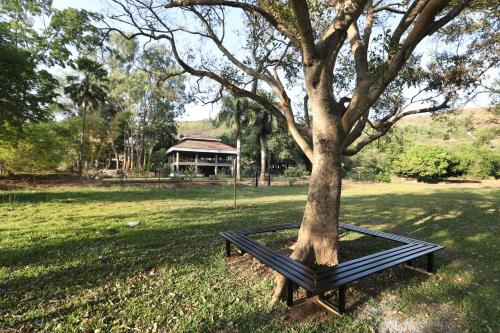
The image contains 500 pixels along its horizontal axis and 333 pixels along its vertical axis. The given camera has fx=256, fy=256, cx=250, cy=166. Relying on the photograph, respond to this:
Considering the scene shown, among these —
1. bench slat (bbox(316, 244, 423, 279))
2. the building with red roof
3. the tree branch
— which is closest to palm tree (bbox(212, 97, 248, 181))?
the building with red roof

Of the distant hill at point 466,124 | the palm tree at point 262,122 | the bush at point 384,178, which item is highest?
the palm tree at point 262,122

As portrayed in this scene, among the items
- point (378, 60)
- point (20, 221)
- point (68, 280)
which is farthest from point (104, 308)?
point (20, 221)

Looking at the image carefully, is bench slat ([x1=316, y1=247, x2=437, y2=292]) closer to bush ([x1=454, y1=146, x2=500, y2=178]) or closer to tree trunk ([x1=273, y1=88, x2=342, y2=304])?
tree trunk ([x1=273, y1=88, x2=342, y2=304])

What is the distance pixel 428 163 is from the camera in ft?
87.3

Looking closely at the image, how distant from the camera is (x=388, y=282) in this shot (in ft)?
12.8

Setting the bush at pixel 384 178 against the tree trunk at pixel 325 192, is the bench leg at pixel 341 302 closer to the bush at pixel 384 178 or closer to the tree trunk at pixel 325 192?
the tree trunk at pixel 325 192

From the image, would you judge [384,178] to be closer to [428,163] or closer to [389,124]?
[428,163]

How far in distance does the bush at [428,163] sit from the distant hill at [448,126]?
2151 mm

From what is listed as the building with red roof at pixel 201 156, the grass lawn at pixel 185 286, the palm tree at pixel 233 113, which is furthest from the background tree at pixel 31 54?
the building with red roof at pixel 201 156

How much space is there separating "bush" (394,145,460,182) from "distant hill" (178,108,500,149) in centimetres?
215

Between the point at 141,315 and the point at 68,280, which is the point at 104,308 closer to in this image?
the point at 141,315

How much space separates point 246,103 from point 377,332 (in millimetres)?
25373

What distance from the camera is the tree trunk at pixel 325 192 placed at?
4.00 metres

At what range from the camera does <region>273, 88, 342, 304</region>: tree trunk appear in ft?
13.1
